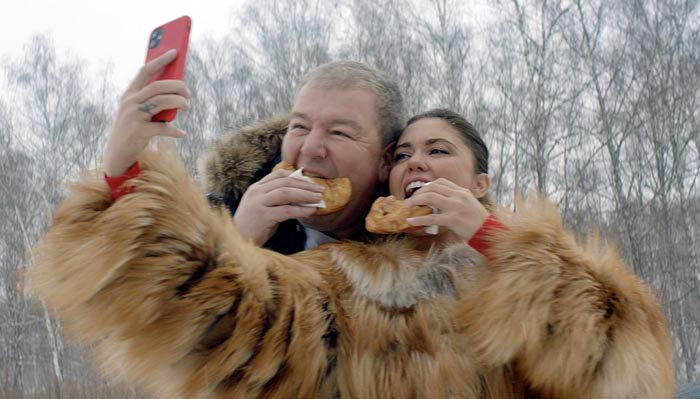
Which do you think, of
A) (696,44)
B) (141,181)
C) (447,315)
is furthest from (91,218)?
(696,44)

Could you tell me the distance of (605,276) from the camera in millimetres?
1541

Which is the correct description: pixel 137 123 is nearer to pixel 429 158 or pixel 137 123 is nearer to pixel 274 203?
pixel 274 203

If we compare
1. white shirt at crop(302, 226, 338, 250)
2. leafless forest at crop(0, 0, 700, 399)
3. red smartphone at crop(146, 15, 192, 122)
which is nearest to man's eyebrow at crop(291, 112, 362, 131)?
white shirt at crop(302, 226, 338, 250)

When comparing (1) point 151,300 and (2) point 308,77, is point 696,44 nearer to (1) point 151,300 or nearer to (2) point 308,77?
(2) point 308,77

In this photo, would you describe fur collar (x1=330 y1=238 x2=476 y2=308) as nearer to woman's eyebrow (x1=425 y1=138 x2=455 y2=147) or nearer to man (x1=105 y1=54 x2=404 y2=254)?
man (x1=105 y1=54 x2=404 y2=254)

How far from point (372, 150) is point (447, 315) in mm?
649

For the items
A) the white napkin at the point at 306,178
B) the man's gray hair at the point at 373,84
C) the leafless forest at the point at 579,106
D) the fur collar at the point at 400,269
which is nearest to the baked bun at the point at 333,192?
the white napkin at the point at 306,178

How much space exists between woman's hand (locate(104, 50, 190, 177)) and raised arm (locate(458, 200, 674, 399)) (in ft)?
2.78

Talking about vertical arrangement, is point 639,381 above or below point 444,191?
below

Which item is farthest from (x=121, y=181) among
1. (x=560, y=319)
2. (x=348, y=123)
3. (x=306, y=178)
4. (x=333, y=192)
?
(x=560, y=319)

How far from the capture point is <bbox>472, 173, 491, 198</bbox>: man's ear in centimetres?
198

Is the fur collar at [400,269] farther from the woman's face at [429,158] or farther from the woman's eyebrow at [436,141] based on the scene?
the woman's eyebrow at [436,141]

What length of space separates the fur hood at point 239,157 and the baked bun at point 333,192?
236 mm

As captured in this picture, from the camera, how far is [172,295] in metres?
1.28
